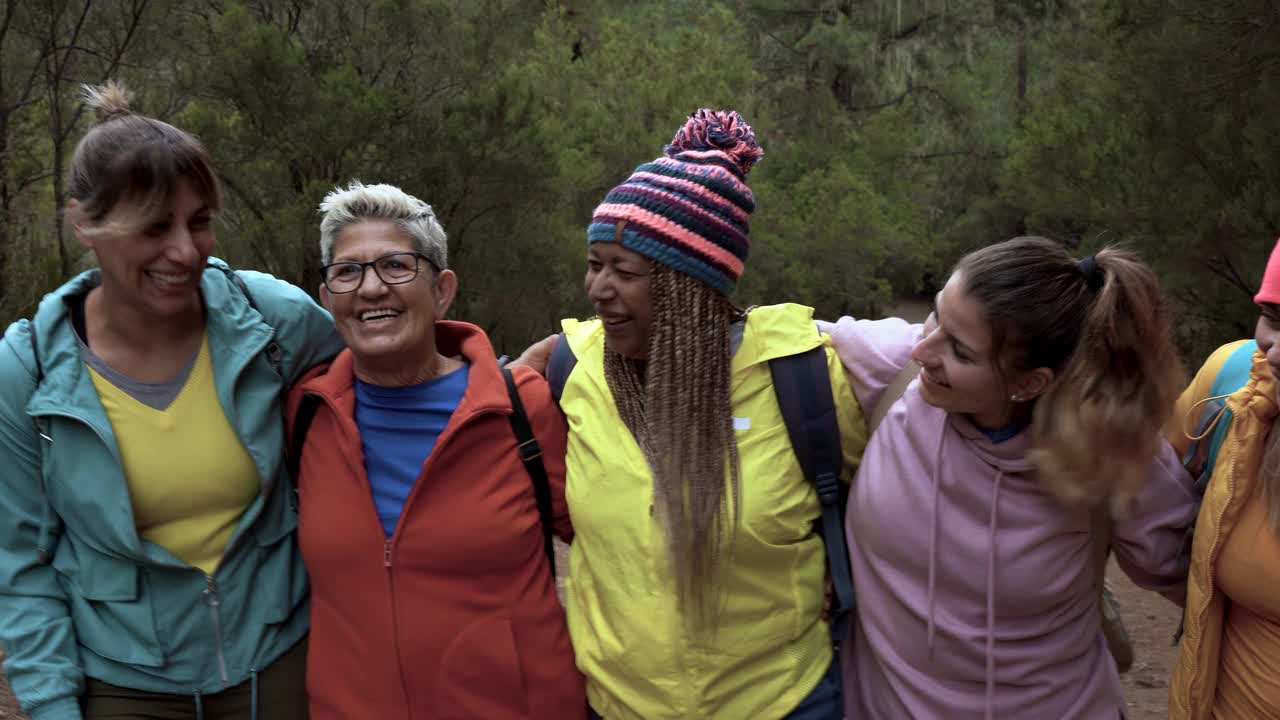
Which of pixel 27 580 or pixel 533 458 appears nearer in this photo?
pixel 27 580

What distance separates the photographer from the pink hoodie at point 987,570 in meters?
2.34

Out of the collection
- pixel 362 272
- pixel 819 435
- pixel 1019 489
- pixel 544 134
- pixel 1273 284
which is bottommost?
pixel 1019 489

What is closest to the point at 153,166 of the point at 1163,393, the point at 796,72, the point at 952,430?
the point at 952,430

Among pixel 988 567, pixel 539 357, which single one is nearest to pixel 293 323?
pixel 539 357

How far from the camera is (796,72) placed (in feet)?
64.9

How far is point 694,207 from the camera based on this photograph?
254cm

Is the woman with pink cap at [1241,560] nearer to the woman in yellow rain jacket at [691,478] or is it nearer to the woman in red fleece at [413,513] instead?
the woman in yellow rain jacket at [691,478]

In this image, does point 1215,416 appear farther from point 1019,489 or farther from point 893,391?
point 893,391

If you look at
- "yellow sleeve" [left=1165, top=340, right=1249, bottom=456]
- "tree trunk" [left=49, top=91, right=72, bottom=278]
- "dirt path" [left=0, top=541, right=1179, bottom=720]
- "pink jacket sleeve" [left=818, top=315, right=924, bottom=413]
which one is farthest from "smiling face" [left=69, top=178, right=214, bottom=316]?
"tree trunk" [left=49, top=91, right=72, bottom=278]

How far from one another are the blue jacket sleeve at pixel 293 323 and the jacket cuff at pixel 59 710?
0.80 m

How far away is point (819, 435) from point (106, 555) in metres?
1.54

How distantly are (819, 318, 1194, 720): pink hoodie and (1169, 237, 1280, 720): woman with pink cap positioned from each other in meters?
0.11

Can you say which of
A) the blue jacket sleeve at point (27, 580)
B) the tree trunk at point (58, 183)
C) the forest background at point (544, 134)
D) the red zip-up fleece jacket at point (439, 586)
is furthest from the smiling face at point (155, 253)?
the tree trunk at point (58, 183)

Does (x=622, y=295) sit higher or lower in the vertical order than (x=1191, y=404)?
higher
